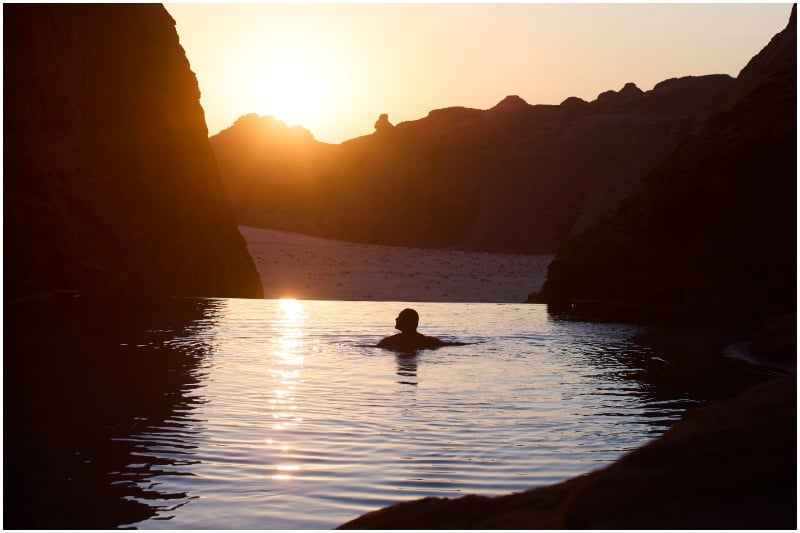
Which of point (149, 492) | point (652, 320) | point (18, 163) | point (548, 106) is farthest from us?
point (548, 106)

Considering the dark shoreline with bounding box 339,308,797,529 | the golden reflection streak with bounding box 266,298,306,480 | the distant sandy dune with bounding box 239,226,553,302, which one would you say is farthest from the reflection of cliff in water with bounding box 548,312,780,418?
the distant sandy dune with bounding box 239,226,553,302

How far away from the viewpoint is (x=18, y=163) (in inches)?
1436

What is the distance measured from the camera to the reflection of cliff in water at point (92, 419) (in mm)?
7910

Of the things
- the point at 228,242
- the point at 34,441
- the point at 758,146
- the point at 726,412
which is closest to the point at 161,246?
the point at 228,242

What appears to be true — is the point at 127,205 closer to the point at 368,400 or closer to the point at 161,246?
the point at 161,246

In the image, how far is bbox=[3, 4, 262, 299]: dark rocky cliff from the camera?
3688cm

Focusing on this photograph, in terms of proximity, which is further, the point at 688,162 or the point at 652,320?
the point at 688,162

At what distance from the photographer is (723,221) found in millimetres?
37906

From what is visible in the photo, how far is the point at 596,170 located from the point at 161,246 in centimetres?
6991

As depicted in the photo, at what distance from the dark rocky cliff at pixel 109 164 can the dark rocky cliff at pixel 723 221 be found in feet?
61.5

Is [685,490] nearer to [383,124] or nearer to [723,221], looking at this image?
[723,221]

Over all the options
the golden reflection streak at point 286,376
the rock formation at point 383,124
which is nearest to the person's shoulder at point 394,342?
the golden reflection streak at point 286,376

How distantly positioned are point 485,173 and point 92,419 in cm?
10342

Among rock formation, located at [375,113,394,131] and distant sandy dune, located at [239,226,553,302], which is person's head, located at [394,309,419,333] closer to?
distant sandy dune, located at [239,226,553,302]
